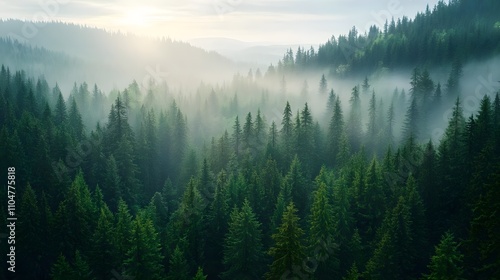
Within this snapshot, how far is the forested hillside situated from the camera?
130625 mm

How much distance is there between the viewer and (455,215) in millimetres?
42594

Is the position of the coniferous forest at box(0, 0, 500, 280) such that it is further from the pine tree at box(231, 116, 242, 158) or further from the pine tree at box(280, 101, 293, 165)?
the pine tree at box(231, 116, 242, 158)

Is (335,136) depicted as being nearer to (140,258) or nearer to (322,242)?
(322,242)

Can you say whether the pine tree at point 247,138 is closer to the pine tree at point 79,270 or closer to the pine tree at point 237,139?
the pine tree at point 237,139

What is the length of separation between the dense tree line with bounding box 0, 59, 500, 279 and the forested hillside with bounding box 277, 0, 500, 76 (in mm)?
83214

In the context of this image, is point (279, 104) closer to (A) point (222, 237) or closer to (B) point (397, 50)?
(B) point (397, 50)

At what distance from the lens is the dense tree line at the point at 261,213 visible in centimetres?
3447

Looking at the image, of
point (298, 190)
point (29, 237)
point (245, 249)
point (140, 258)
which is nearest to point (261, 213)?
point (298, 190)

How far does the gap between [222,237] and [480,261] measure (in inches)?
1016

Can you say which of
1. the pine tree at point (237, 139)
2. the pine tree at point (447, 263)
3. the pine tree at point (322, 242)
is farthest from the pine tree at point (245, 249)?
the pine tree at point (237, 139)

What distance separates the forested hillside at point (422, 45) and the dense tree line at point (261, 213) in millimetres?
83214

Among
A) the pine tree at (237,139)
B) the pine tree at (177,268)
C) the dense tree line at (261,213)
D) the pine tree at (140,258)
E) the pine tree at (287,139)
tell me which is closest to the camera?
the pine tree at (140,258)

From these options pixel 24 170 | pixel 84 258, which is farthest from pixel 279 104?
pixel 84 258

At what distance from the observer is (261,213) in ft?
169
